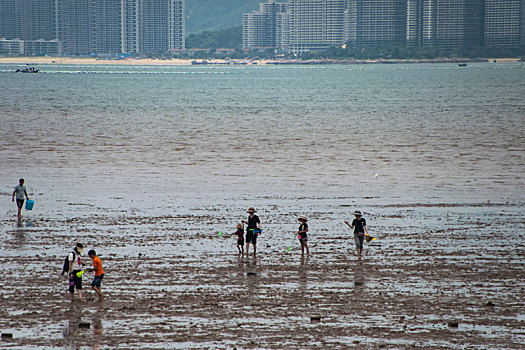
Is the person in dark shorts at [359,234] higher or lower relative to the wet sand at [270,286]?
higher

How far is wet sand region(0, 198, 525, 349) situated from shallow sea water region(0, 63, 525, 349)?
0.19 ft

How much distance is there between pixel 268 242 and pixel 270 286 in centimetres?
515

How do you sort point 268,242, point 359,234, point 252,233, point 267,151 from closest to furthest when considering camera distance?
point 359,234
point 252,233
point 268,242
point 267,151

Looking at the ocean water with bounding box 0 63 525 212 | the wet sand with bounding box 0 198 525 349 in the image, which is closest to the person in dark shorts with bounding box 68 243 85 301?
the wet sand with bounding box 0 198 525 349

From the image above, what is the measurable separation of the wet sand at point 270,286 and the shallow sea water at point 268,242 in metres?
0.06

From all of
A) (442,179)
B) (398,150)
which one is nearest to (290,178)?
(442,179)

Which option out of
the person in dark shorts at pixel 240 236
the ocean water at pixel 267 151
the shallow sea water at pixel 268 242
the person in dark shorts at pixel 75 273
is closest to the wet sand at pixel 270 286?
the shallow sea water at pixel 268 242

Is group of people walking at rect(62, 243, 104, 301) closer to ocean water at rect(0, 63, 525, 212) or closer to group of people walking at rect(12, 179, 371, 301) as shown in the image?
group of people walking at rect(12, 179, 371, 301)

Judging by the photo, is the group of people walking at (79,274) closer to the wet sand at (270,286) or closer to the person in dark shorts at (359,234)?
the wet sand at (270,286)

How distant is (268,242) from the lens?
24062mm

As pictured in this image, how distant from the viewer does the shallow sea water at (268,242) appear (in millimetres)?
15898

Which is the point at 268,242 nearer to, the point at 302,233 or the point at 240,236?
the point at 240,236

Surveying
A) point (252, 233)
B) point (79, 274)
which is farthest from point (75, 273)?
point (252, 233)

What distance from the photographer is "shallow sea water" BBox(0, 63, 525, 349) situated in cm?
1590
